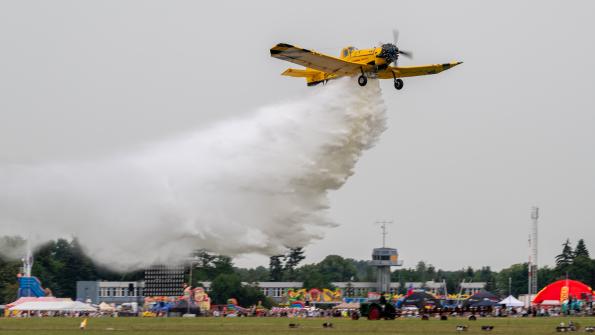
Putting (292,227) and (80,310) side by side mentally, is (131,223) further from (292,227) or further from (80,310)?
(80,310)

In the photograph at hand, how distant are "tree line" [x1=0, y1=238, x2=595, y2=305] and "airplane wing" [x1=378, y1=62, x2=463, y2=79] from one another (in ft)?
83.0

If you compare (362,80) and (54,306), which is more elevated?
(362,80)

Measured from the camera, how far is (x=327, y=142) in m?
50.2

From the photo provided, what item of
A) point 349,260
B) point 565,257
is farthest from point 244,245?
point 349,260

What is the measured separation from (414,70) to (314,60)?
5783 millimetres

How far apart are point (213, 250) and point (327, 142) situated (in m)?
7.73

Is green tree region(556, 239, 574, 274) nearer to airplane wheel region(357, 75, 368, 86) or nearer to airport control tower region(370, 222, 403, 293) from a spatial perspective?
airport control tower region(370, 222, 403, 293)

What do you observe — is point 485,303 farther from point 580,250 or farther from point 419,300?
point 580,250

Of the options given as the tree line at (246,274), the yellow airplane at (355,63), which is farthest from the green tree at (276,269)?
the yellow airplane at (355,63)

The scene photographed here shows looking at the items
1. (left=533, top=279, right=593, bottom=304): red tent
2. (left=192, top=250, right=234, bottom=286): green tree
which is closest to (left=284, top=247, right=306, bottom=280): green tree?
(left=192, top=250, right=234, bottom=286): green tree

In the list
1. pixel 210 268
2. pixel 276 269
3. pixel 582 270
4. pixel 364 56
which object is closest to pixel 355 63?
pixel 364 56

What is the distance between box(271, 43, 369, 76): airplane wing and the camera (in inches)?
1849

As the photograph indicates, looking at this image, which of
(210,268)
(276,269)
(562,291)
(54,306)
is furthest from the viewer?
(276,269)

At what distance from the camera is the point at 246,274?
525 ft
